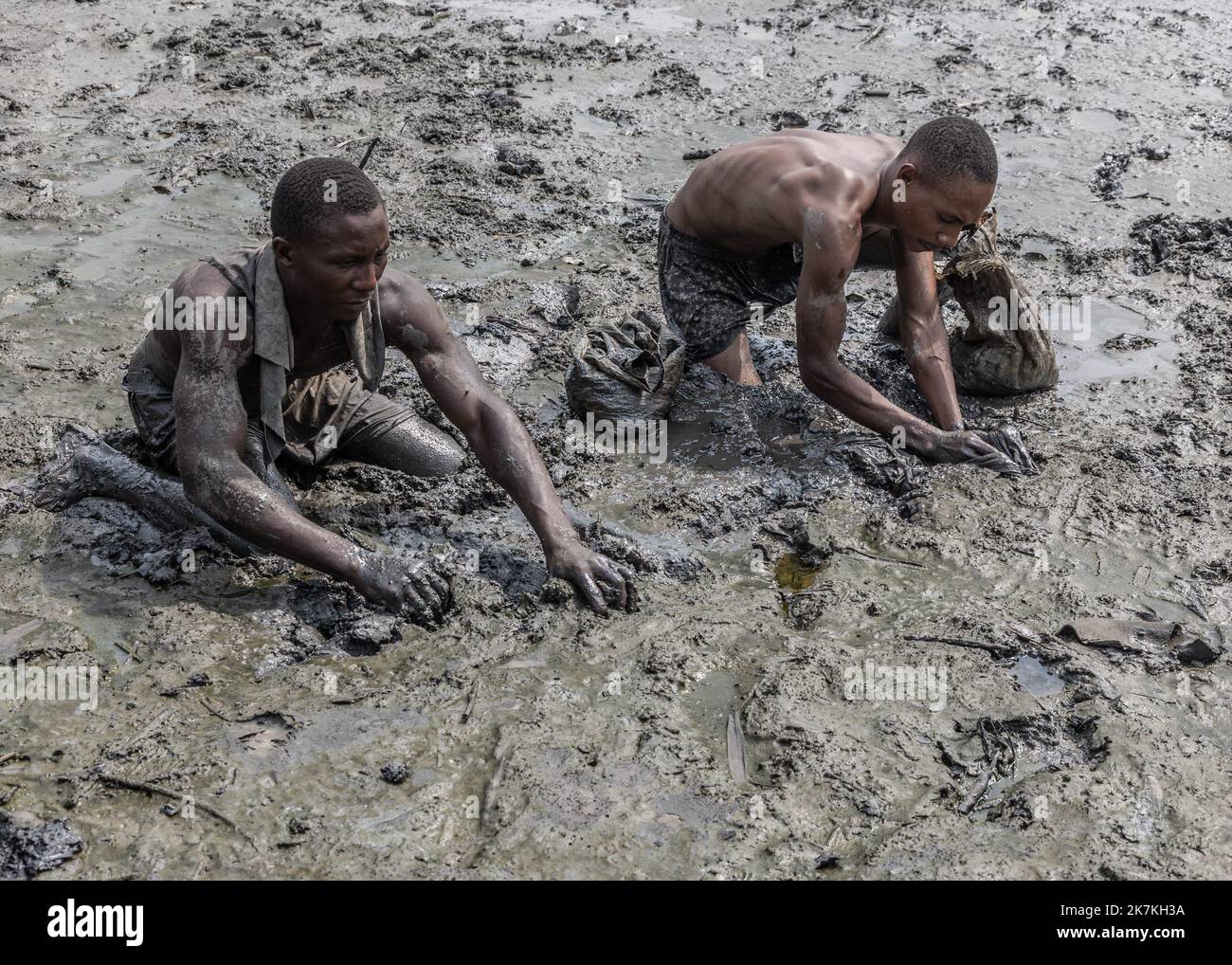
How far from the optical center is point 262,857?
8.38ft

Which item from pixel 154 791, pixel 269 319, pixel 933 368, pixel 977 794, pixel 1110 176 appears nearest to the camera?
pixel 154 791

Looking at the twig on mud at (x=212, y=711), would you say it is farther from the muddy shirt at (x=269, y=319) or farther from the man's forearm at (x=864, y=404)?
the man's forearm at (x=864, y=404)

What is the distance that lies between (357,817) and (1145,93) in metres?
7.79

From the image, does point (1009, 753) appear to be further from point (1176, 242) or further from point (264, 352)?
point (1176, 242)

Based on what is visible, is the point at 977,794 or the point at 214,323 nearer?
the point at 977,794

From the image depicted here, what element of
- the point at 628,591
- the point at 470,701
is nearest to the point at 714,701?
the point at 628,591

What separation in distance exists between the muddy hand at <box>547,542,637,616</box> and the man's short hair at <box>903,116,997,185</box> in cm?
174

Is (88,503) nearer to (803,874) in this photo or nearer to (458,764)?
(458,764)

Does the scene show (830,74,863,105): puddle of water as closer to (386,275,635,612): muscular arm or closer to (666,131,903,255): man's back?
(666,131,903,255): man's back

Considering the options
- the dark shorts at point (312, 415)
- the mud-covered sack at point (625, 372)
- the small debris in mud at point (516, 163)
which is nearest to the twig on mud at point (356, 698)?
the dark shorts at point (312, 415)

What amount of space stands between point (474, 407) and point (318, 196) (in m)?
0.83

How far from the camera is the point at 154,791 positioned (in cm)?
271

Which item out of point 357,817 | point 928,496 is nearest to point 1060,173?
point 928,496

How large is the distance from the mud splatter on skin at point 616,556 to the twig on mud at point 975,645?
1cm
